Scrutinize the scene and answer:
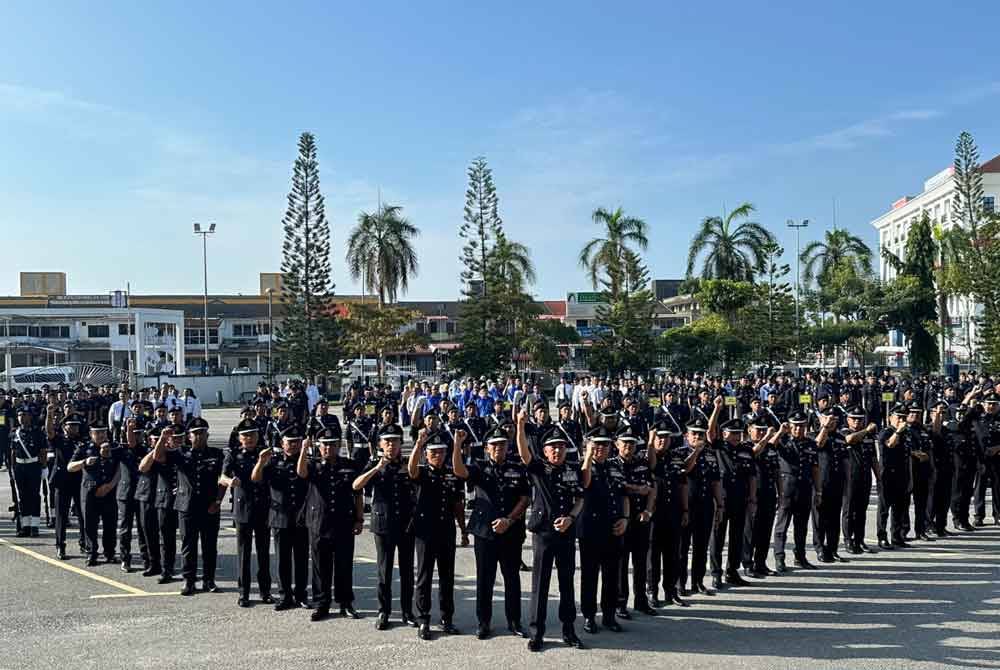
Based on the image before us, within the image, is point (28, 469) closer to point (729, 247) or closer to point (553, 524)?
point (553, 524)

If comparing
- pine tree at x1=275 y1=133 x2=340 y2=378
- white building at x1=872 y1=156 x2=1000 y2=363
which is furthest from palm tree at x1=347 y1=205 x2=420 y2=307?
white building at x1=872 y1=156 x2=1000 y2=363

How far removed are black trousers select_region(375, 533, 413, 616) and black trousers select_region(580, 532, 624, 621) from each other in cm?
155

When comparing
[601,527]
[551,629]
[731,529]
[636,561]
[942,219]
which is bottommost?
[551,629]

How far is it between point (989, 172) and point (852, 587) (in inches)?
2754

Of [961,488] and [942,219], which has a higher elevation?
[942,219]

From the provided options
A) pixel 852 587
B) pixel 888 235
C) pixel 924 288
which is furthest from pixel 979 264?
pixel 888 235

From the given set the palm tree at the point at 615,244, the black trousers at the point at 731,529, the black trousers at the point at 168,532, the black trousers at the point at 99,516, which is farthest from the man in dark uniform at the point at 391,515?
the palm tree at the point at 615,244

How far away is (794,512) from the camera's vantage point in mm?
9977

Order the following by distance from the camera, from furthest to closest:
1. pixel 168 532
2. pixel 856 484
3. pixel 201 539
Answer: pixel 856 484 < pixel 168 532 < pixel 201 539

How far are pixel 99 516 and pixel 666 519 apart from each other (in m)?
6.71

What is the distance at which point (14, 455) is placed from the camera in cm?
1208

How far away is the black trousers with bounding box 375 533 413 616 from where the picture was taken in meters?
7.89

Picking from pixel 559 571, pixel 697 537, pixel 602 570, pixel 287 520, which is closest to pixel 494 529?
pixel 559 571

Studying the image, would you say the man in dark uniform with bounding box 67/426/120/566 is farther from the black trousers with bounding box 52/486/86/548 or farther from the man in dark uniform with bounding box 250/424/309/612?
the man in dark uniform with bounding box 250/424/309/612
